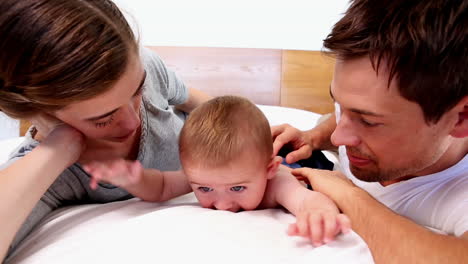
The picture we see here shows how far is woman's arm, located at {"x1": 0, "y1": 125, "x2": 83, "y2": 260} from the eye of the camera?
0.71m

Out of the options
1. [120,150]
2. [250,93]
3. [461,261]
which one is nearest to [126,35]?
[120,150]

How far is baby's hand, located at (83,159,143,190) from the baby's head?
0.39 feet

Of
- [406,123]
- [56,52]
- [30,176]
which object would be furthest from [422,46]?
[30,176]

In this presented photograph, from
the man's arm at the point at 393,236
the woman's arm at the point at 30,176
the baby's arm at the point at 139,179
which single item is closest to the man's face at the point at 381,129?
the man's arm at the point at 393,236

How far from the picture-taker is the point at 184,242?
2.25 ft

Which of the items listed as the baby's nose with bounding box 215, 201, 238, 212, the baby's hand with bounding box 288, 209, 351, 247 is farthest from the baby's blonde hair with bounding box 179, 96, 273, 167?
the baby's hand with bounding box 288, 209, 351, 247

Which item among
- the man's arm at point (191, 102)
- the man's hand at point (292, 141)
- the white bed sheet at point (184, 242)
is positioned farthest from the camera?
the man's arm at point (191, 102)

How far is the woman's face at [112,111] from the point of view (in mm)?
775

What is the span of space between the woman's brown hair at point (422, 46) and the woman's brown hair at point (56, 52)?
0.52 meters

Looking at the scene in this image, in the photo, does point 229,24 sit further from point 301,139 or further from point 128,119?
point 128,119

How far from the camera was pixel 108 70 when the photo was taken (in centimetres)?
75

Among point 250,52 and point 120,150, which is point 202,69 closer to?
point 250,52

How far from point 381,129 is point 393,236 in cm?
24

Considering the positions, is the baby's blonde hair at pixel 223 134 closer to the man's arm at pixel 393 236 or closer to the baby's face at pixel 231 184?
the baby's face at pixel 231 184
